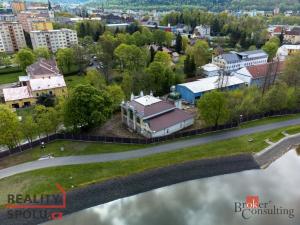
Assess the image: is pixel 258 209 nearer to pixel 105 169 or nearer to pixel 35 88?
pixel 105 169

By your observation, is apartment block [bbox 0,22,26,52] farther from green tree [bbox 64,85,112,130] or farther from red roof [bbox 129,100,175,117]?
red roof [bbox 129,100,175,117]

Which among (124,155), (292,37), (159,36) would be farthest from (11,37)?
(292,37)

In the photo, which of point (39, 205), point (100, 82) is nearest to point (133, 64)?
point (100, 82)

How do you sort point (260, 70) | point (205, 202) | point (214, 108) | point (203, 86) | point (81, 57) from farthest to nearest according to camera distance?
point (81, 57) < point (260, 70) < point (203, 86) < point (214, 108) < point (205, 202)

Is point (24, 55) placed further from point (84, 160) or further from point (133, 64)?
point (84, 160)

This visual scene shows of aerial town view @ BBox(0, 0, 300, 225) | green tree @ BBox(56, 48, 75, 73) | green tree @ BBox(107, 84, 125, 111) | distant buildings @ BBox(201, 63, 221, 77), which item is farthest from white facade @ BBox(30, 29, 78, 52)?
green tree @ BBox(107, 84, 125, 111)

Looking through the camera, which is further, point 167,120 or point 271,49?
point 271,49

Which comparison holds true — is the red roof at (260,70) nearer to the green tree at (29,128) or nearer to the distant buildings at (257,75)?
the distant buildings at (257,75)
